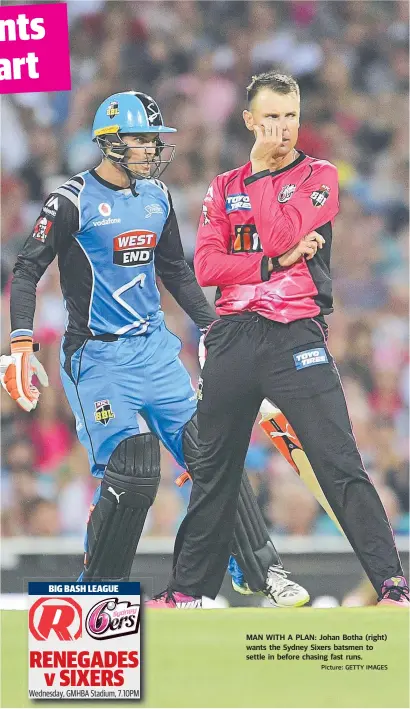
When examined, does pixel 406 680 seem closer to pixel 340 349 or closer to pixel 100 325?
pixel 100 325

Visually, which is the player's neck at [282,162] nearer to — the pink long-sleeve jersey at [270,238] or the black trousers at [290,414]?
the pink long-sleeve jersey at [270,238]

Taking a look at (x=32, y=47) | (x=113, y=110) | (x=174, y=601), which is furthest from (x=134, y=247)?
(x=174, y=601)

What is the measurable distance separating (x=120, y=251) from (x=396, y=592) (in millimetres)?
1934

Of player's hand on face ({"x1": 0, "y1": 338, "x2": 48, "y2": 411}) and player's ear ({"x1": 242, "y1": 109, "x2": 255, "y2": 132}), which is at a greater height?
player's ear ({"x1": 242, "y1": 109, "x2": 255, "y2": 132})

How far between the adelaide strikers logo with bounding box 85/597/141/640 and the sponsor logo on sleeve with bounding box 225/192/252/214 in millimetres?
1759

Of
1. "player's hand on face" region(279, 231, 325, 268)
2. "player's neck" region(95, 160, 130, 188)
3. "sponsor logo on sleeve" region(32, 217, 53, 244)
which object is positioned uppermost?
"player's neck" region(95, 160, 130, 188)

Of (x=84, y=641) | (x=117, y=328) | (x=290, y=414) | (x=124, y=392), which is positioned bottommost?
(x=84, y=641)

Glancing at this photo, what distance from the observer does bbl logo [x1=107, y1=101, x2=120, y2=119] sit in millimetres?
5168

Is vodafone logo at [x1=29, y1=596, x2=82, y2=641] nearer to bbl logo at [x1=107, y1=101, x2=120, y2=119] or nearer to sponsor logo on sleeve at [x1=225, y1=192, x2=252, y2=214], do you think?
sponsor logo on sleeve at [x1=225, y1=192, x2=252, y2=214]

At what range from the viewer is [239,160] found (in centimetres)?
543

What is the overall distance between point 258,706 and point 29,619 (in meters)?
1.09

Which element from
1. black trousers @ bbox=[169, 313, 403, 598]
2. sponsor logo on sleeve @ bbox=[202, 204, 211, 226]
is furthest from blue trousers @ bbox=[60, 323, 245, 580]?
sponsor logo on sleeve @ bbox=[202, 204, 211, 226]

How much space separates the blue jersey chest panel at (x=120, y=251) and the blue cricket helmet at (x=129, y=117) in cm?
25

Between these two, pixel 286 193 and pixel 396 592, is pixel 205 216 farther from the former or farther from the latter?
pixel 396 592
